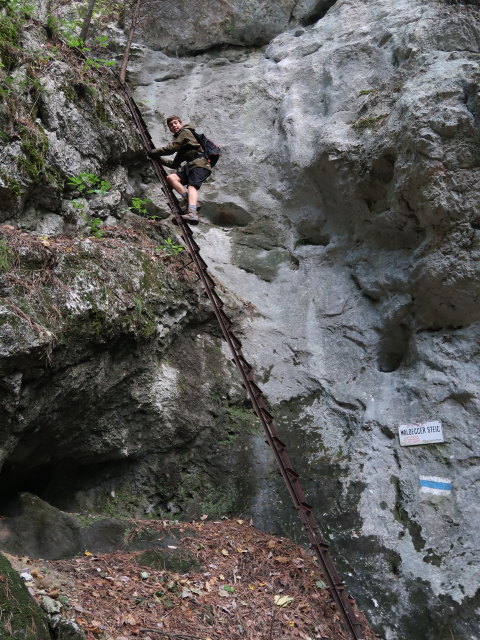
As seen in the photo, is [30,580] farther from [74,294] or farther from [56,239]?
[56,239]

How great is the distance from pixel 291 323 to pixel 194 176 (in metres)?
2.49

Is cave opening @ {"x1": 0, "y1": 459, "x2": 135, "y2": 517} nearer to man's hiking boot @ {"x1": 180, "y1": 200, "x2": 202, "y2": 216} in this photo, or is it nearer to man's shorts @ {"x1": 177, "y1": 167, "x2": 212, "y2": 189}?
man's hiking boot @ {"x1": 180, "y1": 200, "x2": 202, "y2": 216}

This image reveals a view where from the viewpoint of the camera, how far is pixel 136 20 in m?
11.2

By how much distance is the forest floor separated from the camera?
4273 millimetres

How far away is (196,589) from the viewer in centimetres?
503

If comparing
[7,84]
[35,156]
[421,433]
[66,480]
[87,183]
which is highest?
[7,84]

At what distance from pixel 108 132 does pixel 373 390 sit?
201 inches

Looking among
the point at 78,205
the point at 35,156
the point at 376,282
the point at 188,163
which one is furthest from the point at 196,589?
the point at 188,163

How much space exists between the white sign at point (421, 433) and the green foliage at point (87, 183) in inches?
179

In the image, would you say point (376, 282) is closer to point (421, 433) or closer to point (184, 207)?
point (421, 433)

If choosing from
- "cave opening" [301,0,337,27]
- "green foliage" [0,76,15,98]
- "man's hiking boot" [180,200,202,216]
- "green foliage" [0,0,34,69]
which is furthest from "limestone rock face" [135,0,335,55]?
"green foliage" [0,76,15,98]

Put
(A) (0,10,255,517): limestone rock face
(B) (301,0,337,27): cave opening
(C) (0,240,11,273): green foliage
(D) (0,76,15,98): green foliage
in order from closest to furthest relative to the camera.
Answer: (C) (0,240,11,273): green foliage → (A) (0,10,255,517): limestone rock face → (D) (0,76,15,98): green foliage → (B) (301,0,337,27): cave opening

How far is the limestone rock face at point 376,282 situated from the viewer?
5.76 metres

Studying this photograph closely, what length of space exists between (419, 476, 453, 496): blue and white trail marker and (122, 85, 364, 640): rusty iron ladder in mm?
1192
